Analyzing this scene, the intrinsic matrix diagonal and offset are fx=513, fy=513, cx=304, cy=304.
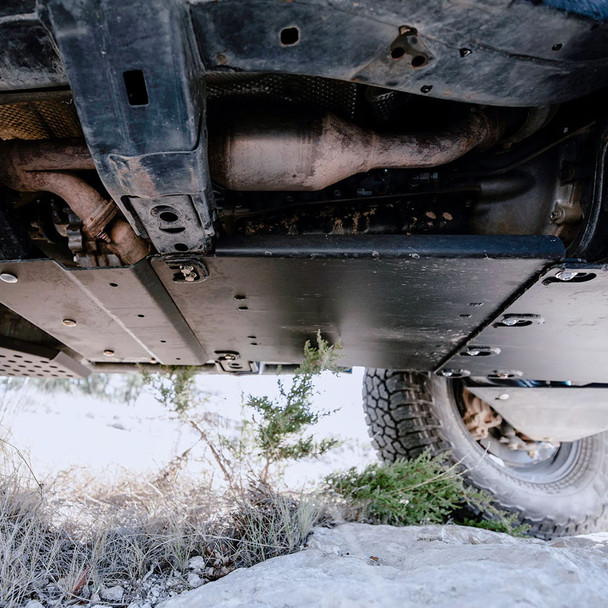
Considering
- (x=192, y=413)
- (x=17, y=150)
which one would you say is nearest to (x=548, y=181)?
(x=17, y=150)

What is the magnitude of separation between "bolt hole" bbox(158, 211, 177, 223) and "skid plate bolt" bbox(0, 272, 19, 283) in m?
0.60

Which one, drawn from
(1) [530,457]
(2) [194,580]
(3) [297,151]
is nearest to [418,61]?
(3) [297,151]

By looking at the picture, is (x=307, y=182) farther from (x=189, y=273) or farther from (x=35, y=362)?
(x=35, y=362)

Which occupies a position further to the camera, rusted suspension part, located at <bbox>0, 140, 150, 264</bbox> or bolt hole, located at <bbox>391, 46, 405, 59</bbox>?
rusted suspension part, located at <bbox>0, 140, 150, 264</bbox>

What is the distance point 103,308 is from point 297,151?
2.87 ft

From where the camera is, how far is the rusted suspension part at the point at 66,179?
4.40ft

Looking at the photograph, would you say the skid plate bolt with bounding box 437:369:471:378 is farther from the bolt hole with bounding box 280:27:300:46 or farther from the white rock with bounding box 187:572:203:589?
the bolt hole with bounding box 280:27:300:46

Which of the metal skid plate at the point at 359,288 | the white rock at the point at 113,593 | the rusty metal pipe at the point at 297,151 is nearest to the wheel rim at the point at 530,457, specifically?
the metal skid plate at the point at 359,288

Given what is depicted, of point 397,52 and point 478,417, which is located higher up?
point 397,52

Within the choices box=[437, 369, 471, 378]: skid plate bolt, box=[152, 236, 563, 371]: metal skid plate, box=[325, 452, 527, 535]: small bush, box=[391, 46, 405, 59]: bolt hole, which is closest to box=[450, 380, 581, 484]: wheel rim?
box=[325, 452, 527, 535]: small bush

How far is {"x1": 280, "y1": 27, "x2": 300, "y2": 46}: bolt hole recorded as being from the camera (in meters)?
0.96

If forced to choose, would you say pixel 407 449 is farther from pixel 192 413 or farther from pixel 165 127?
pixel 165 127

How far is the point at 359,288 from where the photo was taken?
1.55m

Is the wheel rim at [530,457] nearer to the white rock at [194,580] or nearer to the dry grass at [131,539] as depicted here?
the dry grass at [131,539]
